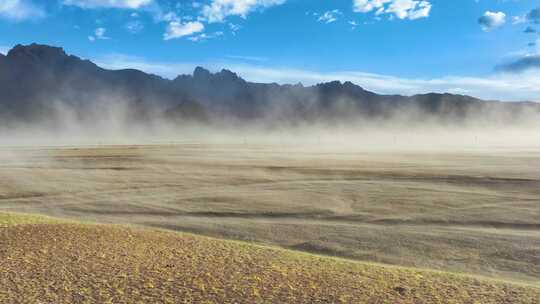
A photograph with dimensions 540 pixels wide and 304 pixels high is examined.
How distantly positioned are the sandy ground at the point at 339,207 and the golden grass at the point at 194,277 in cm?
380

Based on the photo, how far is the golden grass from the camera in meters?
8.12

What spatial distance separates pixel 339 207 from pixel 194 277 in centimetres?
1343

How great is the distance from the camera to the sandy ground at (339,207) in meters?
14.7

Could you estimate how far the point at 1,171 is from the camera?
35.9 m

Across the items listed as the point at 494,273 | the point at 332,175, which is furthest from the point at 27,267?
the point at 332,175

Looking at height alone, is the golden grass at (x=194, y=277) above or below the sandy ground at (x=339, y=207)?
above

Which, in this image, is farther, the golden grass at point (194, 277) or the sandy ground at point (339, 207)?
the sandy ground at point (339, 207)

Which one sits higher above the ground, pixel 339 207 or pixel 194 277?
pixel 194 277

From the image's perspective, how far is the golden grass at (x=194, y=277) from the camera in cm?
812

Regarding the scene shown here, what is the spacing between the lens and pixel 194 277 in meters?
9.00

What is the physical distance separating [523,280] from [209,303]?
27.2 ft

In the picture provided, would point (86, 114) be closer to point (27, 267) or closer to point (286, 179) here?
point (286, 179)

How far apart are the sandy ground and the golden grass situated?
3804 millimetres

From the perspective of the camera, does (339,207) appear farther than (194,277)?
Yes
